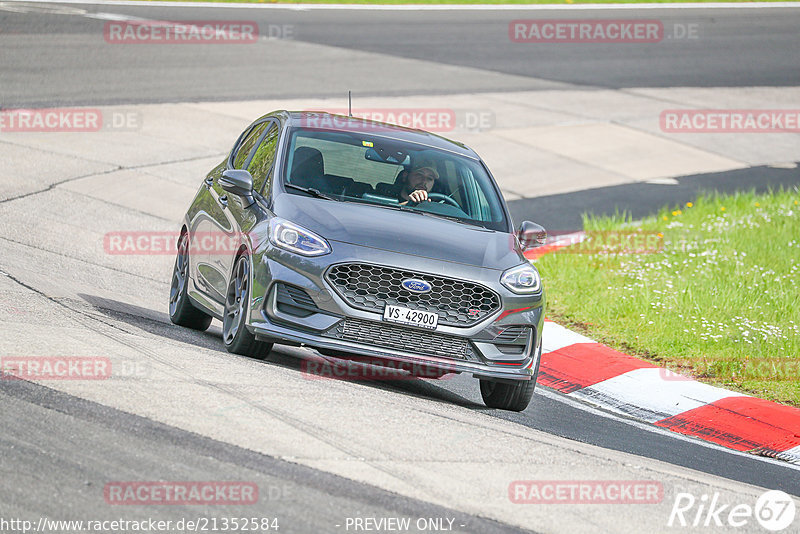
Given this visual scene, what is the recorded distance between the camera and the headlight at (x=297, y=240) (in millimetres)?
7898

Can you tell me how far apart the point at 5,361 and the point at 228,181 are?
2326 mm

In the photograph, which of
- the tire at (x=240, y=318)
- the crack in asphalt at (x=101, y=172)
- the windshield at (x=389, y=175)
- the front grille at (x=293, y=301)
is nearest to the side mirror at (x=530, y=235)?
the windshield at (x=389, y=175)

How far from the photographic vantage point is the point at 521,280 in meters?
8.26

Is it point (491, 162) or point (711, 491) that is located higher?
point (711, 491)

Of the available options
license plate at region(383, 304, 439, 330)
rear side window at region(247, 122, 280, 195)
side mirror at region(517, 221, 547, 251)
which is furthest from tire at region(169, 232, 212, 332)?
side mirror at region(517, 221, 547, 251)

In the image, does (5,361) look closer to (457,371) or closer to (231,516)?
(231,516)

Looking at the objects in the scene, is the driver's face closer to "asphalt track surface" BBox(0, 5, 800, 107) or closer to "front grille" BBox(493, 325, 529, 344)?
"front grille" BBox(493, 325, 529, 344)

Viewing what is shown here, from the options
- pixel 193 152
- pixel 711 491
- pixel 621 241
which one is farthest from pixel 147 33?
pixel 711 491

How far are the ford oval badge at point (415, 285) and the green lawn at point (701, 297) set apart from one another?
11.3ft

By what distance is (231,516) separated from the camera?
5320mm

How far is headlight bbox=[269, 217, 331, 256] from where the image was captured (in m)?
7.90

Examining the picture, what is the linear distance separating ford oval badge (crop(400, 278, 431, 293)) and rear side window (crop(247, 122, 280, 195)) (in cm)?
167

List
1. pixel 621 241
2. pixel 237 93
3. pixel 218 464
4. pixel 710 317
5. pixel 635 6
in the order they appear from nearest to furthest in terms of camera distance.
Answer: pixel 218 464 → pixel 710 317 → pixel 621 241 → pixel 237 93 → pixel 635 6

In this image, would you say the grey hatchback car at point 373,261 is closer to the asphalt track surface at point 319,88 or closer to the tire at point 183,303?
the tire at point 183,303
